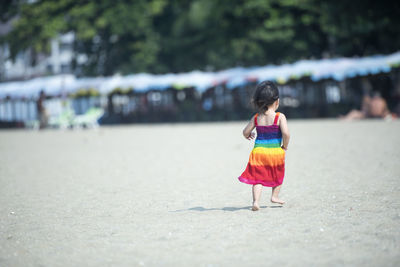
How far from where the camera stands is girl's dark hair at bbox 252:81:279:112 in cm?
602

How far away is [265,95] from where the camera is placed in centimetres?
603

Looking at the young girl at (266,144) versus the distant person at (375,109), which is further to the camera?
the distant person at (375,109)

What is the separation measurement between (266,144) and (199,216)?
102 centimetres

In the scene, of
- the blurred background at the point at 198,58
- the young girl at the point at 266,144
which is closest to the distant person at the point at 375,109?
the blurred background at the point at 198,58

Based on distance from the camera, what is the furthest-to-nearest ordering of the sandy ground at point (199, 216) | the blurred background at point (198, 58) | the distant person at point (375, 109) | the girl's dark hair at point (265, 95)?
the blurred background at point (198, 58), the distant person at point (375, 109), the girl's dark hair at point (265, 95), the sandy ground at point (199, 216)

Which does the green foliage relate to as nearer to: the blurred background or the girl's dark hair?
the blurred background

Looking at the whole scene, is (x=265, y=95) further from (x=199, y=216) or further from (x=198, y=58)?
(x=198, y=58)

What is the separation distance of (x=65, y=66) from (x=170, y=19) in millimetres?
39288

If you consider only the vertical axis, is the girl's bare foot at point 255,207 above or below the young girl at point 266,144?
below

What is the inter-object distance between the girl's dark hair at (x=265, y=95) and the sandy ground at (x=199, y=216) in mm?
1113

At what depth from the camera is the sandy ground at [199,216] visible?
4.32 meters

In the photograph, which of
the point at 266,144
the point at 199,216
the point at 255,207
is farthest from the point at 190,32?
the point at 199,216

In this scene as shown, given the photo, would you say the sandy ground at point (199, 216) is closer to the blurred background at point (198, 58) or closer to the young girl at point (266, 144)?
the young girl at point (266, 144)

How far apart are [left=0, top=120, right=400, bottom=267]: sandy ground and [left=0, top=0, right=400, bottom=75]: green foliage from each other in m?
22.4
